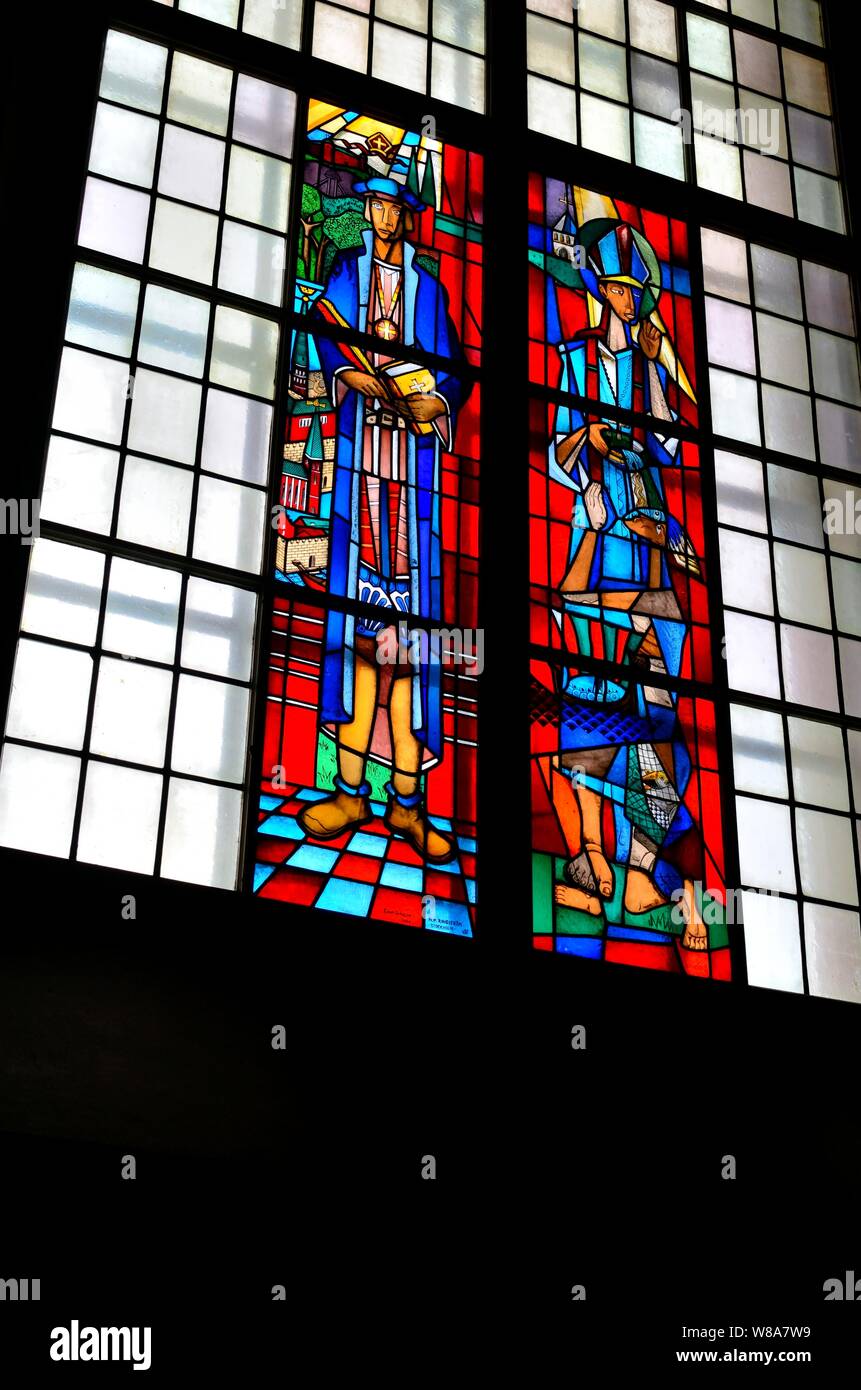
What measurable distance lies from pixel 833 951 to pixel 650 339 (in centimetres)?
301

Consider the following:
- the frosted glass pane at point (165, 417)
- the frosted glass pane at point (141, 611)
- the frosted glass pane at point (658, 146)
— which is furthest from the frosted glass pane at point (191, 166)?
the frosted glass pane at point (658, 146)

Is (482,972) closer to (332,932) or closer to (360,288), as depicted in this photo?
(332,932)

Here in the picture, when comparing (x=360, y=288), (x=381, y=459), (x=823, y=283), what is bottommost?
(x=381, y=459)

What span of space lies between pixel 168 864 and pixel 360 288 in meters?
2.91

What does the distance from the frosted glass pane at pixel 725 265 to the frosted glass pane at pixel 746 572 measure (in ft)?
4.70

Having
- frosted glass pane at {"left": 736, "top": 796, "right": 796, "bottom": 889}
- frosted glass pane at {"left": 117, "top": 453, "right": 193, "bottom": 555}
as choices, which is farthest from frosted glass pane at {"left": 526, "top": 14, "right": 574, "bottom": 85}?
frosted glass pane at {"left": 736, "top": 796, "right": 796, "bottom": 889}

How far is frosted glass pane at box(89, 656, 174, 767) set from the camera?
663 cm

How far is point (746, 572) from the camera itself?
327 inches

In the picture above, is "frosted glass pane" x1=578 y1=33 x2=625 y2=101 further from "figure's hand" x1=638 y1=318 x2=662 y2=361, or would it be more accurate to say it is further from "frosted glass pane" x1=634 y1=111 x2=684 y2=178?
"figure's hand" x1=638 y1=318 x2=662 y2=361

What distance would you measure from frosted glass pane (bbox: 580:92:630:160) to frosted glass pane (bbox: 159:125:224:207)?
2.09m

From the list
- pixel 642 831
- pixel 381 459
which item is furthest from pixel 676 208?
pixel 642 831

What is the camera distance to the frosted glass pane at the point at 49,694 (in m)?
6.52

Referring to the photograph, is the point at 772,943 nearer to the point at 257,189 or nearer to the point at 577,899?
the point at 577,899

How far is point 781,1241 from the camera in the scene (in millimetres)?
6609
